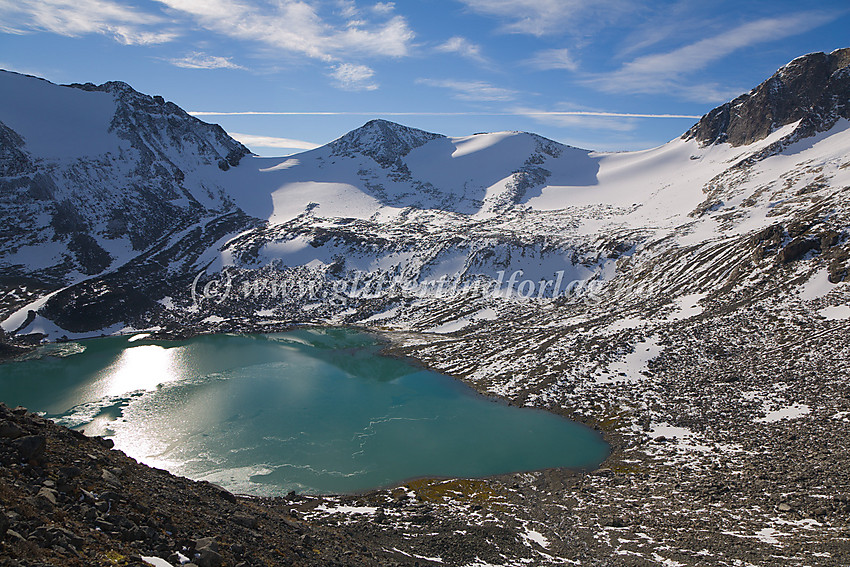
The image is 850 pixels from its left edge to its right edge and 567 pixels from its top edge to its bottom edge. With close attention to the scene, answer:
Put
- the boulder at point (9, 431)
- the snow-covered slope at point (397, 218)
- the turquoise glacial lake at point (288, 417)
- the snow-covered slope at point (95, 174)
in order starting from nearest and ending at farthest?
1. the boulder at point (9, 431)
2. the turquoise glacial lake at point (288, 417)
3. the snow-covered slope at point (397, 218)
4. the snow-covered slope at point (95, 174)

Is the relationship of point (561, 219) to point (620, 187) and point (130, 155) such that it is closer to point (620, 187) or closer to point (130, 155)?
point (620, 187)

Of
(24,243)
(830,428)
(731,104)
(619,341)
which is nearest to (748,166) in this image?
(731,104)

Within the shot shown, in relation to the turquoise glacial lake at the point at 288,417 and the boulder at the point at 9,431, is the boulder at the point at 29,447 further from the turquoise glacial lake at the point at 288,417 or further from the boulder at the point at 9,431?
the turquoise glacial lake at the point at 288,417

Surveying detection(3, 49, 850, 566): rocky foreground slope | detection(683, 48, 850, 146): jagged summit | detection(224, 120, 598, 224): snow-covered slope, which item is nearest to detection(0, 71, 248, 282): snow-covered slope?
detection(3, 49, 850, 566): rocky foreground slope

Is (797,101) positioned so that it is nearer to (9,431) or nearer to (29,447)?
(29,447)

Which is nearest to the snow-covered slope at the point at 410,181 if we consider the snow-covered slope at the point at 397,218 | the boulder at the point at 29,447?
the snow-covered slope at the point at 397,218
